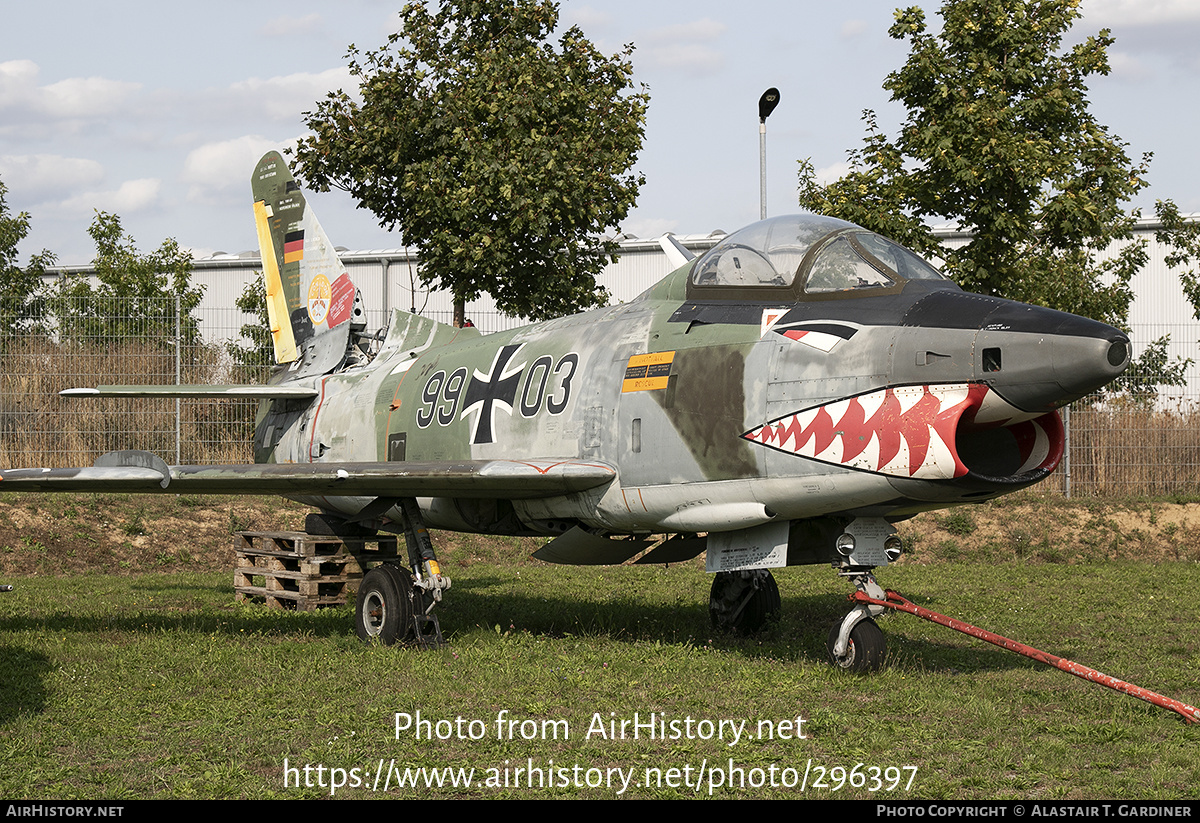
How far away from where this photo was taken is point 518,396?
33.7ft

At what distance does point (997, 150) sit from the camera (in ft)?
55.3

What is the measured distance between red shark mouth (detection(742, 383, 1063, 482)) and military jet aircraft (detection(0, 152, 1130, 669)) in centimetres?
1

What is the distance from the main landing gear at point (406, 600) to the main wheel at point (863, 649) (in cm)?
358

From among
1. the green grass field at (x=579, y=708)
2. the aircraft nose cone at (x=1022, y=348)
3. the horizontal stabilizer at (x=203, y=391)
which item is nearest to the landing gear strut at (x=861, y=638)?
the green grass field at (x=579, y=708)

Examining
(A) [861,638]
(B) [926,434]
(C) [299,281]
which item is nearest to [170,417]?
(C) [299,281]

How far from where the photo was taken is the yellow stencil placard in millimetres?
8938

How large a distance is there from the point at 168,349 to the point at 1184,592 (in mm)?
17039

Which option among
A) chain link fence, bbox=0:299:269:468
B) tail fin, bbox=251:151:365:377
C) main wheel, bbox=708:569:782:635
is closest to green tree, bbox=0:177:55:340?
chain link fence, bbox=0:299:269:468

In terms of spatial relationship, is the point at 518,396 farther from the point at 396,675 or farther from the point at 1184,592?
the point at 1184,592

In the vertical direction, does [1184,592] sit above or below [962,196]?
below

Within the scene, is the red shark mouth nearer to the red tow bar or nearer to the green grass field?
the red tow bar

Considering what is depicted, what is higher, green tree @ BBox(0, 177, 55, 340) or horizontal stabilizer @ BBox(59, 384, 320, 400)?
green tree @ BBox(0, 177, 55, 340)

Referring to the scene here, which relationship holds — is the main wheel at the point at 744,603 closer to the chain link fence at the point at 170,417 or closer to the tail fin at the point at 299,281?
the tail fin at the point at 299,281
